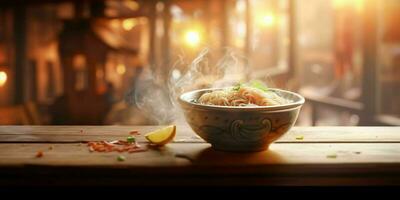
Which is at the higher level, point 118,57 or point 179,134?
point 118,57

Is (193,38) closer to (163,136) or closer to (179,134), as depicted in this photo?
(179,134)

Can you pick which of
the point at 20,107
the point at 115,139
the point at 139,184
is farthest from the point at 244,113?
the point at 20,107

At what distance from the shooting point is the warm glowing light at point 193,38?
371 inches

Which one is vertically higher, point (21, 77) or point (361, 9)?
point (361, 9)

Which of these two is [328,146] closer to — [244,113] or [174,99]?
[244,113]

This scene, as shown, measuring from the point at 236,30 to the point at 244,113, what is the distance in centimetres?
1127

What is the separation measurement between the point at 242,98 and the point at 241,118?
0.20 m

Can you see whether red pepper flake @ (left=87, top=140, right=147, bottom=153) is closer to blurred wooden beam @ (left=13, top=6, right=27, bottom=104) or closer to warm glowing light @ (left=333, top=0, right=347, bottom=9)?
blurred wooden beam @ (left=13, top=6, right=27, bottom=104)

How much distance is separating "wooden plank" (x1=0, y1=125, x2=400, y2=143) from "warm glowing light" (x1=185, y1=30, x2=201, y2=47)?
21.8 ft

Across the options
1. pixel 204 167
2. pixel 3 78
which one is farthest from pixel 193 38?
pixel 204 167

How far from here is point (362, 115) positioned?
7.00 metres

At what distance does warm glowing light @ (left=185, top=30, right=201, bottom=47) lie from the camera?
9.42 meters

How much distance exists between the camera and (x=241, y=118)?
2127 millimetres

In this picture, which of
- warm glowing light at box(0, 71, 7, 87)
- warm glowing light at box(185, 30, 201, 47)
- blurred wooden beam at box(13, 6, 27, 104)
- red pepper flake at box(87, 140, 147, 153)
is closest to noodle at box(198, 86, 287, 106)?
red pepper flake at box(87, 140, 147, 153)
